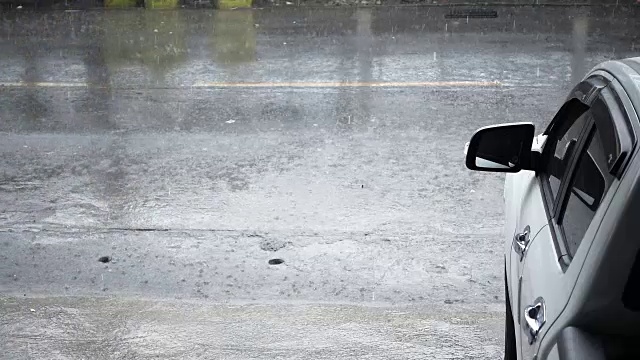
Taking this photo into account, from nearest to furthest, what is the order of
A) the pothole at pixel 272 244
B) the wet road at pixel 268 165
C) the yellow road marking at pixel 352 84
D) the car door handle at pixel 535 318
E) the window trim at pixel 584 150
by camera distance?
the window trim at pixel 584 150, the car door handle at pixel 535 318, the wet road at pixel 268 165, the pothole at pixel 272 244, the yellow road marking at pixel 352 84

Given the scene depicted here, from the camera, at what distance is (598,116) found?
10.2 feet

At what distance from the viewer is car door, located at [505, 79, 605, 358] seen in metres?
3.40

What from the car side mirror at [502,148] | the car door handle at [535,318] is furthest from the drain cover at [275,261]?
the car door handle at [535,318]

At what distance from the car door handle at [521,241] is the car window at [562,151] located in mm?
190

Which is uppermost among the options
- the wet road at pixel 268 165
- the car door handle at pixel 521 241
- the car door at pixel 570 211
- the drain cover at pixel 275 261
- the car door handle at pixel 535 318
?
the car door at pixel 570 211

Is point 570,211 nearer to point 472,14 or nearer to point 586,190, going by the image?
point 586,190

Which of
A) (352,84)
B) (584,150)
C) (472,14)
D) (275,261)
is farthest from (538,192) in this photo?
(472,14)

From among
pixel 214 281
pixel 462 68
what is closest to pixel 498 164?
pixel 214 281

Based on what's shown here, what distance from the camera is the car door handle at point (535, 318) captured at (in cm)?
266

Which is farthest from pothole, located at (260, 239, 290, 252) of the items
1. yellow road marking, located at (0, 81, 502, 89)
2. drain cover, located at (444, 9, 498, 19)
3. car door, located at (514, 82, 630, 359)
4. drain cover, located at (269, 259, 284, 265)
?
drain cover, located at (444, 9, 498, 19)

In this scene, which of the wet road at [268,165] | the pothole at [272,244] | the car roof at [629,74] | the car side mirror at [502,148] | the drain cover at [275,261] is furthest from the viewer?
the pothole at [272,244]

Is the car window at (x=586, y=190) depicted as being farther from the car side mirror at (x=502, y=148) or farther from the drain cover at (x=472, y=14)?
the drain cover at (x=472, y=14)

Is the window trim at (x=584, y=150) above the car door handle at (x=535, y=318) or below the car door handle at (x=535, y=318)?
above

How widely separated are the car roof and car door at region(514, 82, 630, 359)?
6 centimetres
